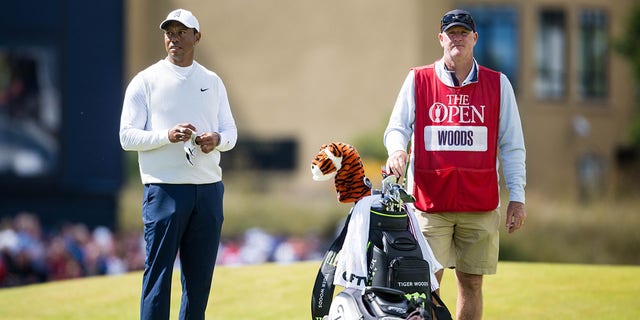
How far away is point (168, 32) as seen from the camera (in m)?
6.06

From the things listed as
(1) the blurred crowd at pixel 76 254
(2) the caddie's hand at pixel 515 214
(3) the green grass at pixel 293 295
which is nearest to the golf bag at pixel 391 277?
(2) the caddie's hand at pixel 515 214

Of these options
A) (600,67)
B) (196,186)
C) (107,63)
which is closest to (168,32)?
(196,186)

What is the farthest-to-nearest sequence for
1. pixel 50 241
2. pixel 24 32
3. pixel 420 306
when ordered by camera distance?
pixel 24 32, pixel 50 241, pixel 420 306

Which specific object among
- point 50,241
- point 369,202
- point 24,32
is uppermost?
point 24,32

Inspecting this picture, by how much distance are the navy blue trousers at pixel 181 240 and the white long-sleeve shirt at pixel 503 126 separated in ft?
3.50

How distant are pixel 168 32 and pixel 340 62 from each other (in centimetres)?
2822

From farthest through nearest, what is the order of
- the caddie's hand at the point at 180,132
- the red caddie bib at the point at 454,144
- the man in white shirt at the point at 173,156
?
the red caddie bib at the point at 454,144, the man in white shirt at the point at 173,156, the caddie's hand at the point at 180,132

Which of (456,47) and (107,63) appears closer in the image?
(456,47)

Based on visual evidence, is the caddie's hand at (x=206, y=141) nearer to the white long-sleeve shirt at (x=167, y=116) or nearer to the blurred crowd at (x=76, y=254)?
the white long-sleeve shirt at (x=167, y=116)

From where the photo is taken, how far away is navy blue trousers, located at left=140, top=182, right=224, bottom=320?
5996 millimetres

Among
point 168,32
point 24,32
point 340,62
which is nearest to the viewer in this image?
point 168,32

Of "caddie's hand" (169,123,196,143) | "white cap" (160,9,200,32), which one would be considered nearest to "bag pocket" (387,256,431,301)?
"caddie's hand" (169,123,196,143)

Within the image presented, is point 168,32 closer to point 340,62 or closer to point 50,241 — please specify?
point 50,241

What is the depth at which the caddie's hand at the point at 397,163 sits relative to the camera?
5930 mm
